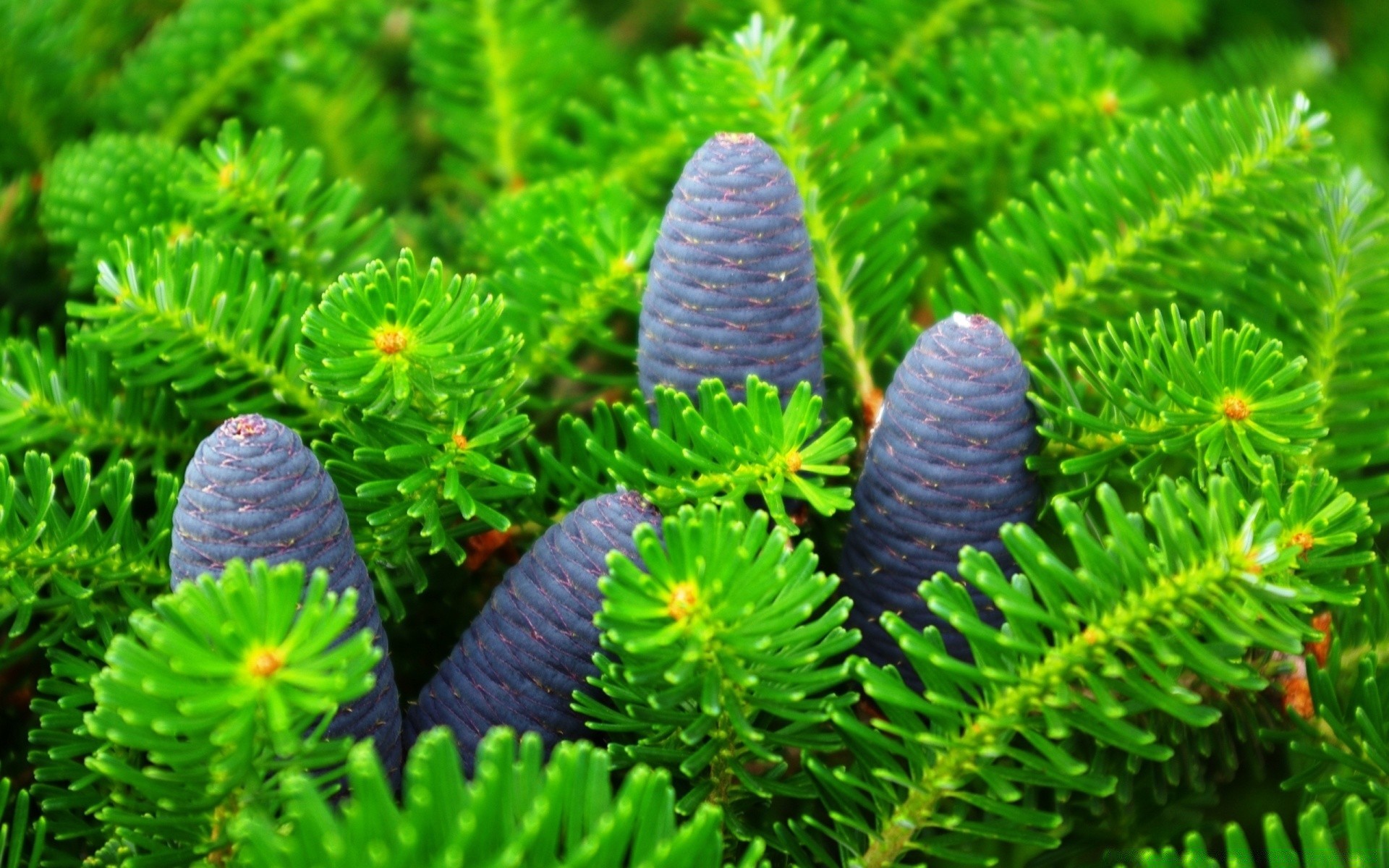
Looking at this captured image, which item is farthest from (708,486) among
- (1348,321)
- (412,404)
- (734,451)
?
(1348,321)

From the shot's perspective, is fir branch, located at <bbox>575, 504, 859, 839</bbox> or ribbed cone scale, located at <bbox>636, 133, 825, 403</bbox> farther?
ribbed cone scale, located at <bbox>636, 133, 825, 403</bbox>

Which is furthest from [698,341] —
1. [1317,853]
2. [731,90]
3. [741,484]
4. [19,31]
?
[19,31]

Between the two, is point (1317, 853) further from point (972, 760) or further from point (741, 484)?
point (741, 484)

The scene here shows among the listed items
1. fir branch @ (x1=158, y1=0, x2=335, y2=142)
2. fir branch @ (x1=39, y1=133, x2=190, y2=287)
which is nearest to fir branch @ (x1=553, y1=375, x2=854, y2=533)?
fir branch @ (x1=39, y1=133, x2=190, y2=287)

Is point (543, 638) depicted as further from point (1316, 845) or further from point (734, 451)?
point (1316, 845)

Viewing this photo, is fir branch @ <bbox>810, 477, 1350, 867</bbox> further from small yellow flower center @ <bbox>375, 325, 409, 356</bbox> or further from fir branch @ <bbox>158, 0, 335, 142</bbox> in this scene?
fir branch @ <bbox>158, 0, 335, 142</bbox>

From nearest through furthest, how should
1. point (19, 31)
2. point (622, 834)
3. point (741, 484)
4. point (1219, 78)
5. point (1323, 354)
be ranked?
point (622, 834) → point (741, 484) → point (1323, 354) → point (19, 31) → point (1219, 78)
